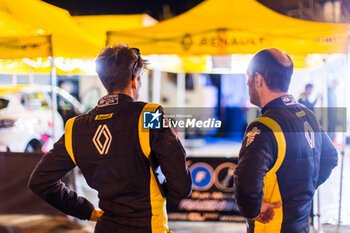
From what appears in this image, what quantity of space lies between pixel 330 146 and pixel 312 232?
2.91m

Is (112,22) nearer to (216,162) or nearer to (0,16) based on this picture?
(0,16)

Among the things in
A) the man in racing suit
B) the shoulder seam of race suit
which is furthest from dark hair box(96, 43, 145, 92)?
the shoulder seam of race suit

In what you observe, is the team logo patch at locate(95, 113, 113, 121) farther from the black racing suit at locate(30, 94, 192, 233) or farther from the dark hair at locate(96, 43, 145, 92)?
the dark hair at locate(96, 43, 145, 92)

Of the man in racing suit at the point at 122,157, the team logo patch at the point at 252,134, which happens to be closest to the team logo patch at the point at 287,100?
the team logo patch at the point at 252,134

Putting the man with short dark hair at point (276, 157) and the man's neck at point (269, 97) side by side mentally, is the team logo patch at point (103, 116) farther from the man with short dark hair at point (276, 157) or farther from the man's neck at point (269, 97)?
the man's neck at point (269, 97)

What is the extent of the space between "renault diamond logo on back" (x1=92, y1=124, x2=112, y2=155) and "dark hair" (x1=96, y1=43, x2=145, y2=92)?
210 mm

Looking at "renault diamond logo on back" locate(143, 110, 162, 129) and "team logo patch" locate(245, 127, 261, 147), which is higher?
"renault diamond logo on back" locate(143, 110, 162, 129)

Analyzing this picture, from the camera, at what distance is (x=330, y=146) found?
195 cm

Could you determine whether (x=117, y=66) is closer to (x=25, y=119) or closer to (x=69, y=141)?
(x=69, y=141)

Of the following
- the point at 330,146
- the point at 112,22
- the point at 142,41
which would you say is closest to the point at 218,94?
the point at 112,22

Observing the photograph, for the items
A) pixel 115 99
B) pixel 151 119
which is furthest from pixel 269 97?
pixel 115 99

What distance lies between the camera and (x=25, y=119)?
21.0 feet

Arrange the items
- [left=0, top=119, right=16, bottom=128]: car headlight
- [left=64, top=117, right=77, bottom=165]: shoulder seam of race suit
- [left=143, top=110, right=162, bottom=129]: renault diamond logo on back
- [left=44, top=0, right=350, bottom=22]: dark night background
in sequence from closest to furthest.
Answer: [left=143, top=110, right=162, bottom=129]: renault diamond logo on back, [left=64, top=117, right=77, bottom=165]: shoulder seam of race suit, [left=0, top=119, right=16, bottom=128]: car headlight, [left=44, top=0, right=350, bottom=22]: dark night background

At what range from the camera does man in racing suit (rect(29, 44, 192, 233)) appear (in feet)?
4.92
